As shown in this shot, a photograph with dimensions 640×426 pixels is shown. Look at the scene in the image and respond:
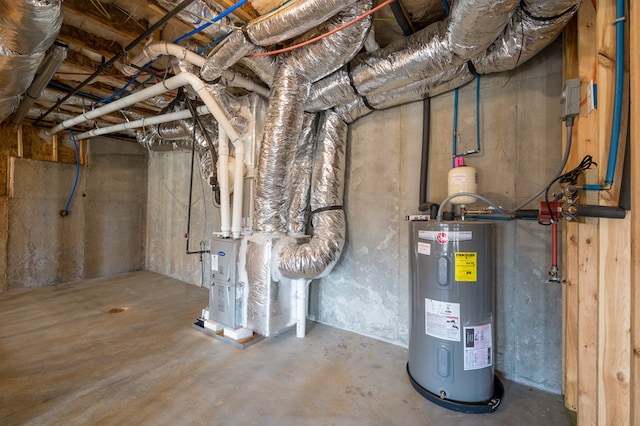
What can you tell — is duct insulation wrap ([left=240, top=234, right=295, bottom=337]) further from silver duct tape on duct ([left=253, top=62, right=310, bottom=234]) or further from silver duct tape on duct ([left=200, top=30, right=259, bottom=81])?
silver duct tape on duct ([left=200, top=30, right=259, bottom=81])

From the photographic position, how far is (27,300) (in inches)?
122

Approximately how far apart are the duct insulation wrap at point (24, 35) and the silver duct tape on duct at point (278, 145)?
1154mm

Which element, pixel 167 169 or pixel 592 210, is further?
pixel 167 169

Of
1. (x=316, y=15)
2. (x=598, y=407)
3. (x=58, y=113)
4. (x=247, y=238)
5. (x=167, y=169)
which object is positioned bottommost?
(x=598, y=407)

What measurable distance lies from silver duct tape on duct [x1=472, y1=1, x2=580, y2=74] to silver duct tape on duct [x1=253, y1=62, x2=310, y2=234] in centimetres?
113

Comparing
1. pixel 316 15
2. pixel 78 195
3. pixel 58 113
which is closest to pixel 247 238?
pixel 316 15

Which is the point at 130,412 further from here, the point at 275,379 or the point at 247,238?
the point at 247,238

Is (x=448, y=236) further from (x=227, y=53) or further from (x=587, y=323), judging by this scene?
(x=227, y=53)

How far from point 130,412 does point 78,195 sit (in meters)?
3.89

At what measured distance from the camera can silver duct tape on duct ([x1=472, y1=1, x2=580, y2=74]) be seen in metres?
1.27

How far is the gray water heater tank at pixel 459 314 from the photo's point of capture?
1.42 m

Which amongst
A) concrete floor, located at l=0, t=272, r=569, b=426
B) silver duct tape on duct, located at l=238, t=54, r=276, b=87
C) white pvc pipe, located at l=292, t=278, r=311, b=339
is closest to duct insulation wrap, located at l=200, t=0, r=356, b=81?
silver duct tape on duct, located at l=238, t=54, r=276, b=87

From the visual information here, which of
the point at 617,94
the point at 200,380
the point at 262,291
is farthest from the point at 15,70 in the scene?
the point at 617,94

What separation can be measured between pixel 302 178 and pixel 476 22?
1.53 meters
